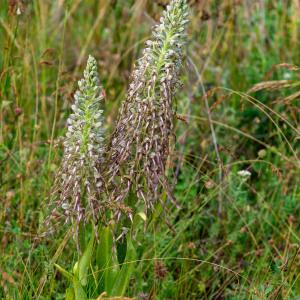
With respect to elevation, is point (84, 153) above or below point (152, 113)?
below

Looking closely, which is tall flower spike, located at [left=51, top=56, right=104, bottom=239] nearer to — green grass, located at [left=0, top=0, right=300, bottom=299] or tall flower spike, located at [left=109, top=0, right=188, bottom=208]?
tall flower spike, located at [left=109, top=0, right=188, bottom=208]

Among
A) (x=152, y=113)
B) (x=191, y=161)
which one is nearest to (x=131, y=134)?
(x=152, y=113)

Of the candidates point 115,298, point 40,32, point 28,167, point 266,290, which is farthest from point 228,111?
point 115,298

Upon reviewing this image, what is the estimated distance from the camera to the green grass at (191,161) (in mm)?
2953

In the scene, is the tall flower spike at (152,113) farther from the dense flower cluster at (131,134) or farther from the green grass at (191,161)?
the green grass at (191,161)

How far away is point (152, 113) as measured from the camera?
2254 millimetres

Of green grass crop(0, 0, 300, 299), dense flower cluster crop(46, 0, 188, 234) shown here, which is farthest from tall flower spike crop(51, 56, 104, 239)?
green grass crop(0, 0, 300, 299)

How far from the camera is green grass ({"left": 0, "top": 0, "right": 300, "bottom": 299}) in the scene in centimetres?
295

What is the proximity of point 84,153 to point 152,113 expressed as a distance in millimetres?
243

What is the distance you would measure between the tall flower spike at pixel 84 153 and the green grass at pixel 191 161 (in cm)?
24

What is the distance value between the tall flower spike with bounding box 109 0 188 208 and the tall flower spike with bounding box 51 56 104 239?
0.25 ft

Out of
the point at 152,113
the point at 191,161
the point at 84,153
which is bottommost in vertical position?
the point at 191,161

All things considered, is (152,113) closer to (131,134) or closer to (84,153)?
(131,134)

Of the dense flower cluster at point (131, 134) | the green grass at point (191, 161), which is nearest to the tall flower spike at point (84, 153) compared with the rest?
the dense flower cluster at point (131, 134)
